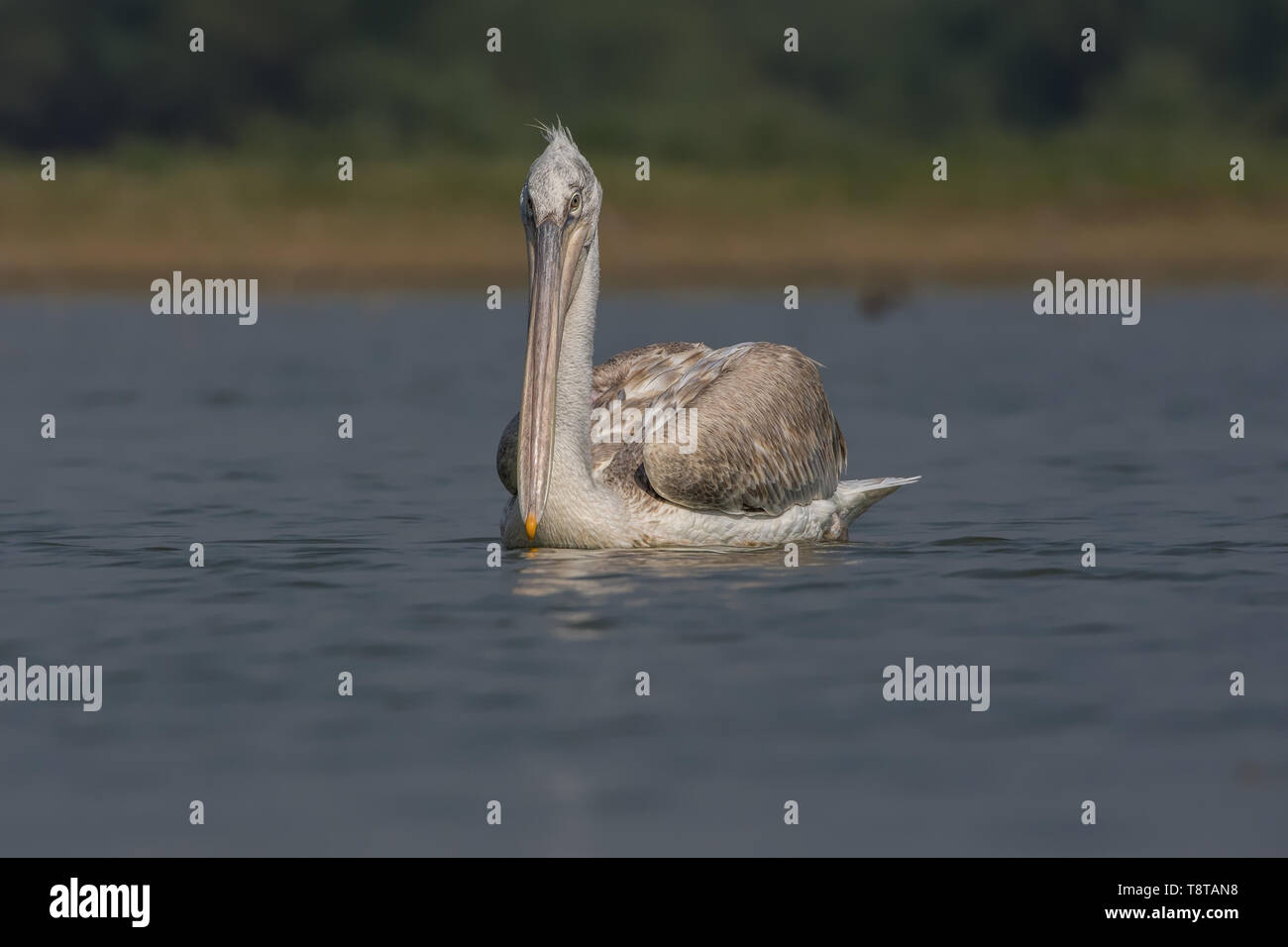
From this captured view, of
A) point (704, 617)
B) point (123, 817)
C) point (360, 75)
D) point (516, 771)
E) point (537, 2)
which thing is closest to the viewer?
point (123, 817)

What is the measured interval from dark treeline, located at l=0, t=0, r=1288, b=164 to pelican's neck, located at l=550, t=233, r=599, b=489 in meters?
27.7

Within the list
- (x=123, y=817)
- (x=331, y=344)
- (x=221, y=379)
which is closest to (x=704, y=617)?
(x=123, y=817)

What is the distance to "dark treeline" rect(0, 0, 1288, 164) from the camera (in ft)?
130

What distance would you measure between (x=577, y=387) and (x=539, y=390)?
1.33ft

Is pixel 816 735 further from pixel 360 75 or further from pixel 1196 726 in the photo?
pixel 360 75

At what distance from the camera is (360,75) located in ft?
136

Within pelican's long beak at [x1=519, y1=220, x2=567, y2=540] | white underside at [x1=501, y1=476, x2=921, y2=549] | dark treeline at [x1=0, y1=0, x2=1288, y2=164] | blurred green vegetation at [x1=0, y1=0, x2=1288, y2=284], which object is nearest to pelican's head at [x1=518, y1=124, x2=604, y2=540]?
pelican's long beak at [x1=519, y1=220, x2=567, y2=540]

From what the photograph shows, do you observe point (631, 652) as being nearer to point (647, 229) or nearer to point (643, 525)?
point (643, 525)

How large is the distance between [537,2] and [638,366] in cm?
3928

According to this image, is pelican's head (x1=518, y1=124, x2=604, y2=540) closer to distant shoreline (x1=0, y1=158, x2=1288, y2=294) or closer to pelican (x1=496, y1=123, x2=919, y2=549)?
pelican (x1=496, y1=123, x2=919, y2=549)

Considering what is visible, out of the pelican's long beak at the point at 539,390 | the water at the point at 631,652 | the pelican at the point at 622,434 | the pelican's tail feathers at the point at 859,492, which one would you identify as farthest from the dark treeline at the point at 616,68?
the pelican's long beak at the point at 539,390

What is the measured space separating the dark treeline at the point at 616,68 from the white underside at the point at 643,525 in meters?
27.5

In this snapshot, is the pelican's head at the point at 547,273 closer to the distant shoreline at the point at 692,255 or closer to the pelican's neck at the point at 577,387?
the pelican's neck at the point at 577,387

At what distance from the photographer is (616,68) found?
148ft
